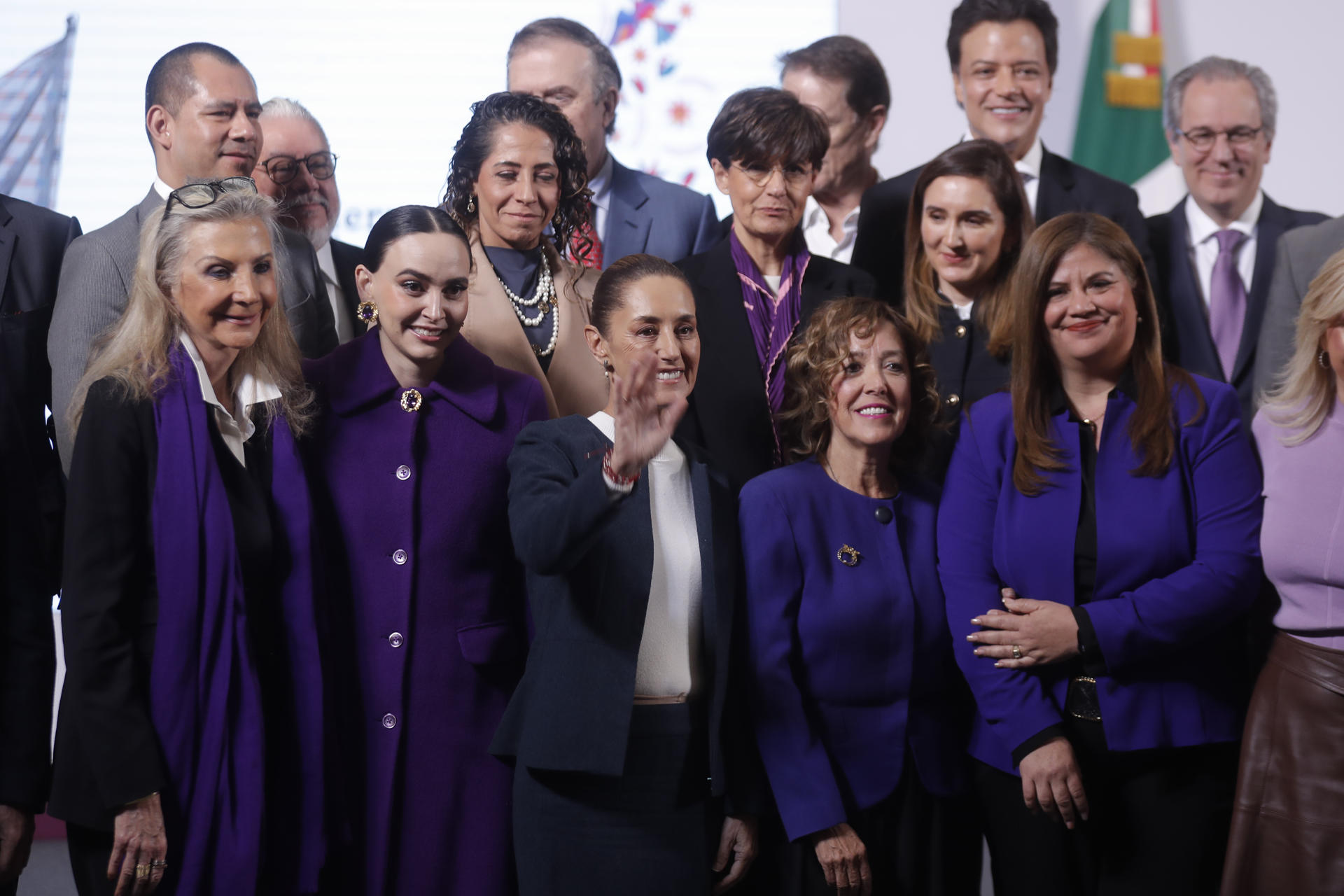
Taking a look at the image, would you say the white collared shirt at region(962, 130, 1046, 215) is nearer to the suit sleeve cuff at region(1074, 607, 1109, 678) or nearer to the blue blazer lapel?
the blue blazer lapel

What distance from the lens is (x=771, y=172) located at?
2830mm

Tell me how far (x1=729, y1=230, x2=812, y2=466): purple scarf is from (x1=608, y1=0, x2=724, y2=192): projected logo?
1.89 meters

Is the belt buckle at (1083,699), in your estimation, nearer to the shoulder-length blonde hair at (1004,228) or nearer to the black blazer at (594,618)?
the black blazer at (594,618)

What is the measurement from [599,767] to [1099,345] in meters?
1.22

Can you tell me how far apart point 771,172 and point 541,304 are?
61cm

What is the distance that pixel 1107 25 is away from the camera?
541cm

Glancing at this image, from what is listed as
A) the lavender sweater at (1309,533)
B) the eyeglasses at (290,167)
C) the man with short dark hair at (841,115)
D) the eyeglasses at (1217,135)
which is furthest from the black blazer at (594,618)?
the eyeglasses at (1217,135)

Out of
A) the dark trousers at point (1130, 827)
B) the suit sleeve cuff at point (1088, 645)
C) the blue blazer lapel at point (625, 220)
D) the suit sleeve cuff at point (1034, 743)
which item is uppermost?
the blue blazer lapel at point (625, 220)

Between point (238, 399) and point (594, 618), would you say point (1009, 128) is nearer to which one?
point (594, 618)

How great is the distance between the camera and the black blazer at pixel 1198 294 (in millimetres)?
3309

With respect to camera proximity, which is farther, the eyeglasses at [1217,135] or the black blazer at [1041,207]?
the eyeglasses at [1217,135]

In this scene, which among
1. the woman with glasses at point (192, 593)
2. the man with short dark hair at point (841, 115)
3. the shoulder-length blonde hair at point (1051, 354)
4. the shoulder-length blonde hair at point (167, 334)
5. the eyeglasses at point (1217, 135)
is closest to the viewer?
the woman with glasses at point (192, 593)

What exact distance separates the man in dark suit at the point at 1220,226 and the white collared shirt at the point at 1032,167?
0.41 m

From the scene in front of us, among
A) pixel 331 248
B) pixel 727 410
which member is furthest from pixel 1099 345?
pixel 331 248
